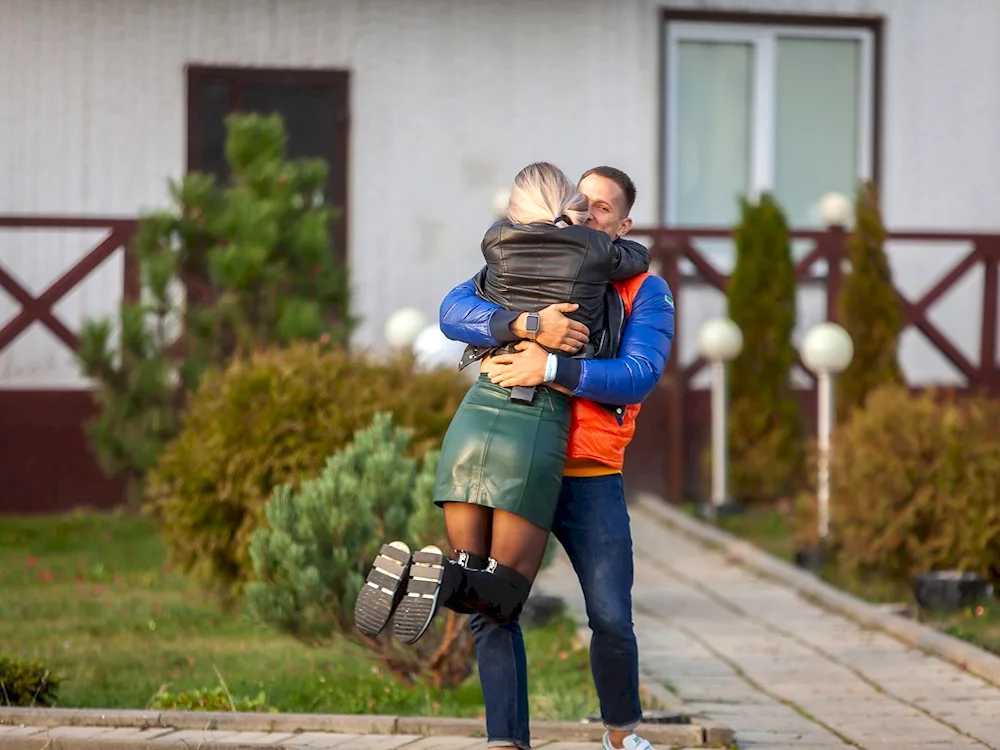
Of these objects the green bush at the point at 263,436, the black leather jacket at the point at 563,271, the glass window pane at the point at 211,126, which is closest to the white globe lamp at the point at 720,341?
the green bush at the point at 263,436

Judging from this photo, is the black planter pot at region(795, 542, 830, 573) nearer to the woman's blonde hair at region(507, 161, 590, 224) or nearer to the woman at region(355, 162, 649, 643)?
the woman at region(355, 162, 649, 643)

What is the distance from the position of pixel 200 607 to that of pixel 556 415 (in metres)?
4.26

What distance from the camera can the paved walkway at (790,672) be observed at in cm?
562

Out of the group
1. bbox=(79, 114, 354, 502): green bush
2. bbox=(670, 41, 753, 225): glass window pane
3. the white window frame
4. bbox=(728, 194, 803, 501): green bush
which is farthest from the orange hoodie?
bbox=(670, 41, 753, 225): glass window pane

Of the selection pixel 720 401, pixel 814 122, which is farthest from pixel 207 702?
pixel 814 122

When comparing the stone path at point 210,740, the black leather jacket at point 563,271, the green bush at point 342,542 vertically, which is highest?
the black leather jacket at point 563,271

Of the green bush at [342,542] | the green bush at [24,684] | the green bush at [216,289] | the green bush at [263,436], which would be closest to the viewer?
the green bush at [24,684]

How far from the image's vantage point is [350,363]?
25.9ft

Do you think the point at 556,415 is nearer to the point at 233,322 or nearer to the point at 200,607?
the point at 200,607

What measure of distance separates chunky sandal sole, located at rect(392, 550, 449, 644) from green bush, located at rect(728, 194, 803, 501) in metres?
7.63

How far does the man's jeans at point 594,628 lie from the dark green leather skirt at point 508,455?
5.1 inches

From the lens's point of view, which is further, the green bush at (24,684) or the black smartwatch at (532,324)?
the green bush at (24,684)

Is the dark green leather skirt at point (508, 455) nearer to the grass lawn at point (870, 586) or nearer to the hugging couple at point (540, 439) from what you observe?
the hugging couple at point (540, 439)

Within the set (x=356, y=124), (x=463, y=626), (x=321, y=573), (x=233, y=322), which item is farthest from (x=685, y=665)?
(x=356, y=124)
